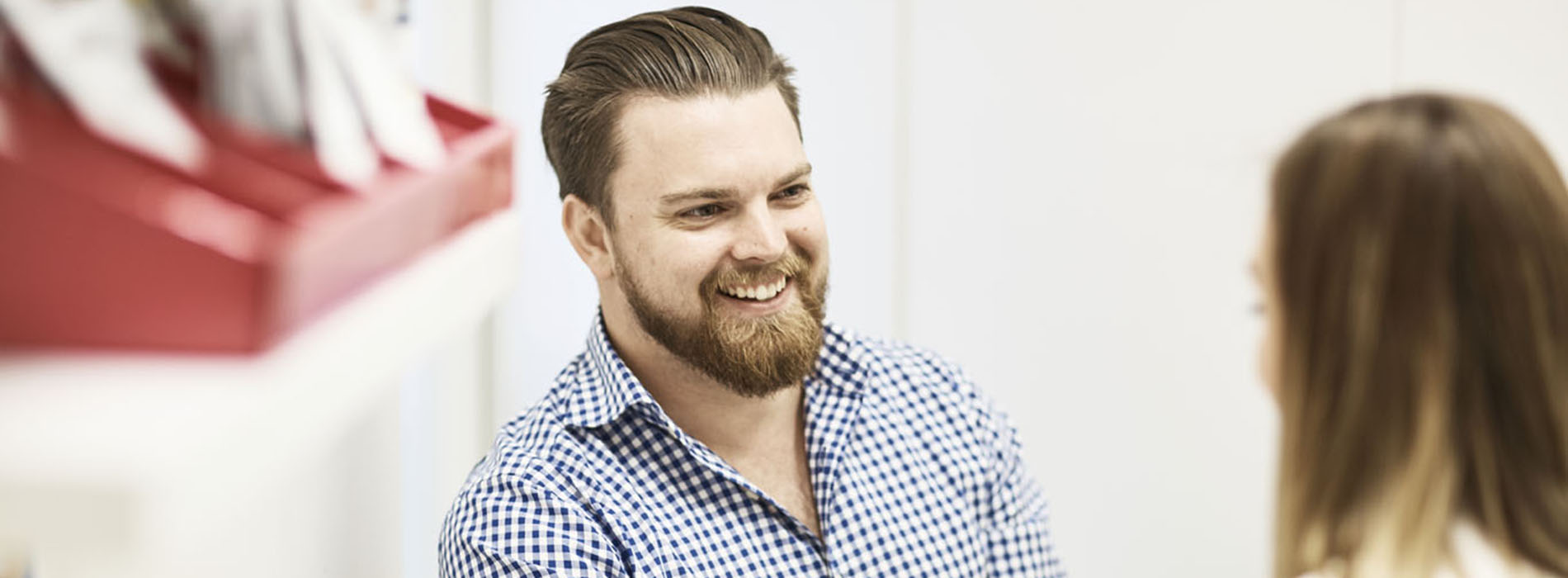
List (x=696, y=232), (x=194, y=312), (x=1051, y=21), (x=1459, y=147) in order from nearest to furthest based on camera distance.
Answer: (x=194, y=312)
(x=1459, y=147)
(x=696, y=232)
(x=1051, y=21)

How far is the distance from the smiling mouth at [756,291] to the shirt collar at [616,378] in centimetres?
11

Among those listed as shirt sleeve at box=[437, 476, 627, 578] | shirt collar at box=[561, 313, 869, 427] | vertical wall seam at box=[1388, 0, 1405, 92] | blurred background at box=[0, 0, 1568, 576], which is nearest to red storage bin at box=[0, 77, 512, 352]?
shirt sleeve at box=[437, 476, 627, 578]

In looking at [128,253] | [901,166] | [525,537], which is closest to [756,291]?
[525,537]

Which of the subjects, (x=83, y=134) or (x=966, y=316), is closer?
(x=83, y=134)

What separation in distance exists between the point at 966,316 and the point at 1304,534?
4.28 feet

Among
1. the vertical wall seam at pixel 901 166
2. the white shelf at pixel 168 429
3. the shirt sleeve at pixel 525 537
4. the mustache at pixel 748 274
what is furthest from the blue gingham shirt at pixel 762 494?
the white shelf at pixel 168 429

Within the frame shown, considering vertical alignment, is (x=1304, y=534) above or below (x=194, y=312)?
below

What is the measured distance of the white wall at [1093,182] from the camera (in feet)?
6.97

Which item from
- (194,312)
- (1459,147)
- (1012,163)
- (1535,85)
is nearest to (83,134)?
(194,312)

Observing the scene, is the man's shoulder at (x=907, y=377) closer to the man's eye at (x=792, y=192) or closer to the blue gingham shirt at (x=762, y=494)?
the blue gingham shirt at (x=762, y=494)

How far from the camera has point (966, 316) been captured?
7.27ft

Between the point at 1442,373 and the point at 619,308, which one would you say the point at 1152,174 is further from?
the point at 1442,373

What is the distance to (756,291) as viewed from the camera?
4.95 ft

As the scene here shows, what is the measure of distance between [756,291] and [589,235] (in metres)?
0.22
